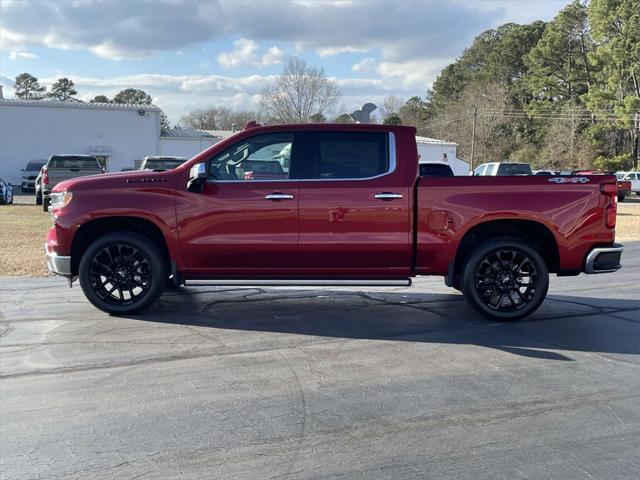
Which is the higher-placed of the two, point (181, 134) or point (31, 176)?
point (181, 134)

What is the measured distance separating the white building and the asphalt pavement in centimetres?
3361

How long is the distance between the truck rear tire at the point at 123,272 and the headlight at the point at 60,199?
522 millimetres

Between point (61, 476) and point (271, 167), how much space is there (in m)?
3.94

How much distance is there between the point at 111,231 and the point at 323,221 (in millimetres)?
2365

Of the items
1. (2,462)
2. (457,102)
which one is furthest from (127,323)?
(457,102)

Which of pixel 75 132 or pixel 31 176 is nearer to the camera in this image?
pixel 31 176

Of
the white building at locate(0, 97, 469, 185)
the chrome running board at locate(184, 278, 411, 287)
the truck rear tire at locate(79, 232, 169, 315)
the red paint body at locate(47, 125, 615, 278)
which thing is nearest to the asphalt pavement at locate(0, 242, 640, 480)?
the truck rear tire at locate(79, 232, 169, 315)

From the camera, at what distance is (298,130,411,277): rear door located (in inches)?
255

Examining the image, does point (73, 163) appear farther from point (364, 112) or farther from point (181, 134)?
point (181, 134)

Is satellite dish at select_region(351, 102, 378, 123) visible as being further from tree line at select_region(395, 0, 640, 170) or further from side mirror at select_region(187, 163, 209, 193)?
tree line at select_region(395, 0, 640, 170)

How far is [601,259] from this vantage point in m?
6.60

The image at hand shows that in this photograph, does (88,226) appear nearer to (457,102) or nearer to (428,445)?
(428,445)

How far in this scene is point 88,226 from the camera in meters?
6.70

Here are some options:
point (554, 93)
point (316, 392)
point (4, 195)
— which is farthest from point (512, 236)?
point (554, 93)
